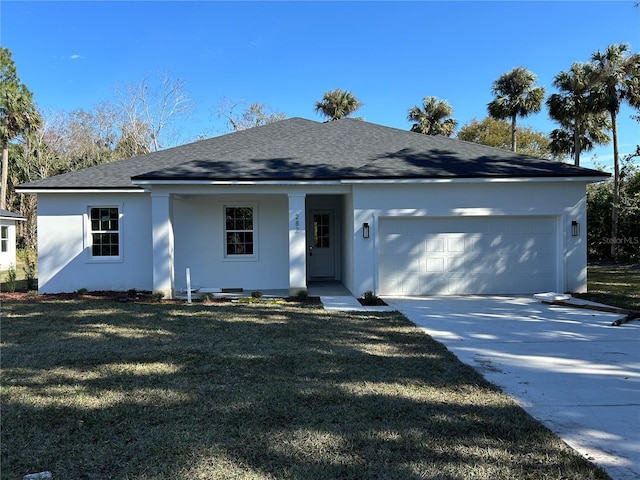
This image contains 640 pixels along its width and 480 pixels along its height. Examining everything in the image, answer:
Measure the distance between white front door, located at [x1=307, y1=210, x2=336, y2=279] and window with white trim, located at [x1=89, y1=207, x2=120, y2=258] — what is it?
6.00 metres

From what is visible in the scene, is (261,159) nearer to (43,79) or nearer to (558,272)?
(558,272)

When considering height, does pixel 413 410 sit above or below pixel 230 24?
below

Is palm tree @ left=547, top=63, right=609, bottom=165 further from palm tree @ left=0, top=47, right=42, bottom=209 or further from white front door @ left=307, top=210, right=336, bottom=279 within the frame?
palm tree @ left=0, top=47, right=42, bottom=209

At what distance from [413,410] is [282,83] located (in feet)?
85.2

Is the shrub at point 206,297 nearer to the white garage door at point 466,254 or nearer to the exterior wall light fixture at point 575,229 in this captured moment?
the white garage door at point 466,254

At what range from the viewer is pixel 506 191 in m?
11.3

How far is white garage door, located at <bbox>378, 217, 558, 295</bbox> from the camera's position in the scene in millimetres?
11492

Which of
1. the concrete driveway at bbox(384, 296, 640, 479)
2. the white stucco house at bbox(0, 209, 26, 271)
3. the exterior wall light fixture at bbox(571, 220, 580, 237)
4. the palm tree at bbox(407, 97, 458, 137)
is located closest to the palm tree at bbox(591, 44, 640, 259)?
the palm tree at bbox(407, 97, 458, 137)

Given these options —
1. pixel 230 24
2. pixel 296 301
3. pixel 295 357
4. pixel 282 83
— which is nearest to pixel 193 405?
pixel 295 357

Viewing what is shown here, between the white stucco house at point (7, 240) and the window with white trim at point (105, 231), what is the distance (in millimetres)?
12570

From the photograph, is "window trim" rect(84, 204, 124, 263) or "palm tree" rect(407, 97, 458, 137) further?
"palm tree" rect(407, 97, 458, 137)

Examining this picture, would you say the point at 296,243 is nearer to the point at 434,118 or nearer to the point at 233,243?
the point at 233,243


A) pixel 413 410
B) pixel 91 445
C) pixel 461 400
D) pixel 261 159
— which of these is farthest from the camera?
pixel 261 159

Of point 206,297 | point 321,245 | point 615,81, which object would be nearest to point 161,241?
point 206,297
